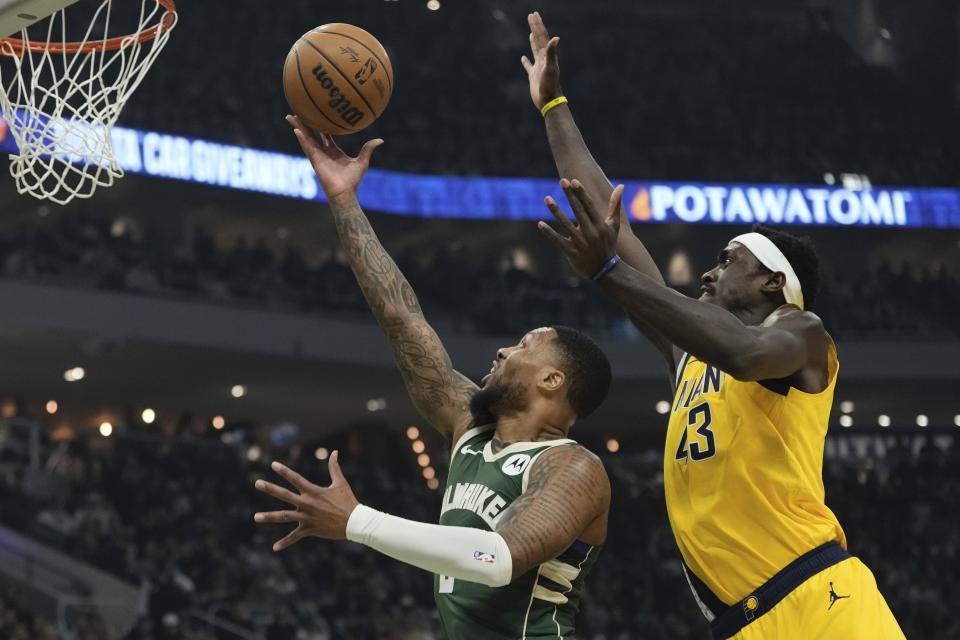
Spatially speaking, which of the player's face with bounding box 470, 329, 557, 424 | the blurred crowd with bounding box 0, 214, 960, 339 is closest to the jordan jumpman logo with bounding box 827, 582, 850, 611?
the player's face with bounding box 470, 329, 557, 424

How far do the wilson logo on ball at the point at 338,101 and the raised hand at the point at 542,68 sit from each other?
0.62m

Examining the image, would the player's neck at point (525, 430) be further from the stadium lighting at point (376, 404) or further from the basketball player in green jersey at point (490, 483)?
the stadium lighting at point (376, 404)

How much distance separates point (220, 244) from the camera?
23.3 meters

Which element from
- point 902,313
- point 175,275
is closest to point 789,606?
point 175,275

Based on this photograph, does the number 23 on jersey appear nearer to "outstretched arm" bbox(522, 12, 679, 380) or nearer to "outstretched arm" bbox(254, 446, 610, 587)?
"outstretched arm" bbox(254, 446, 610, 587)

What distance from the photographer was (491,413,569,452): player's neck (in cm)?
378

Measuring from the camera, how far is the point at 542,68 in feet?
14.2

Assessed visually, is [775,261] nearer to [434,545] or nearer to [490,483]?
[490,483]

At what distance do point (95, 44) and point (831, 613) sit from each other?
14.0 feet

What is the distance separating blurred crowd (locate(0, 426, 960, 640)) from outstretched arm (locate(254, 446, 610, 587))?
11561 mm

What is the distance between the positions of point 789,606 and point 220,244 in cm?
2063

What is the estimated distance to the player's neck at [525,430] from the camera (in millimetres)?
3779

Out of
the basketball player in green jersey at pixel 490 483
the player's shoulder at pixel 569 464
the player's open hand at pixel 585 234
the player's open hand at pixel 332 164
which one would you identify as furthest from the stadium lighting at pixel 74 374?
the player's open hand at pixel 585 234

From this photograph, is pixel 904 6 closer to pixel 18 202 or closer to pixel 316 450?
pixel 316 450
